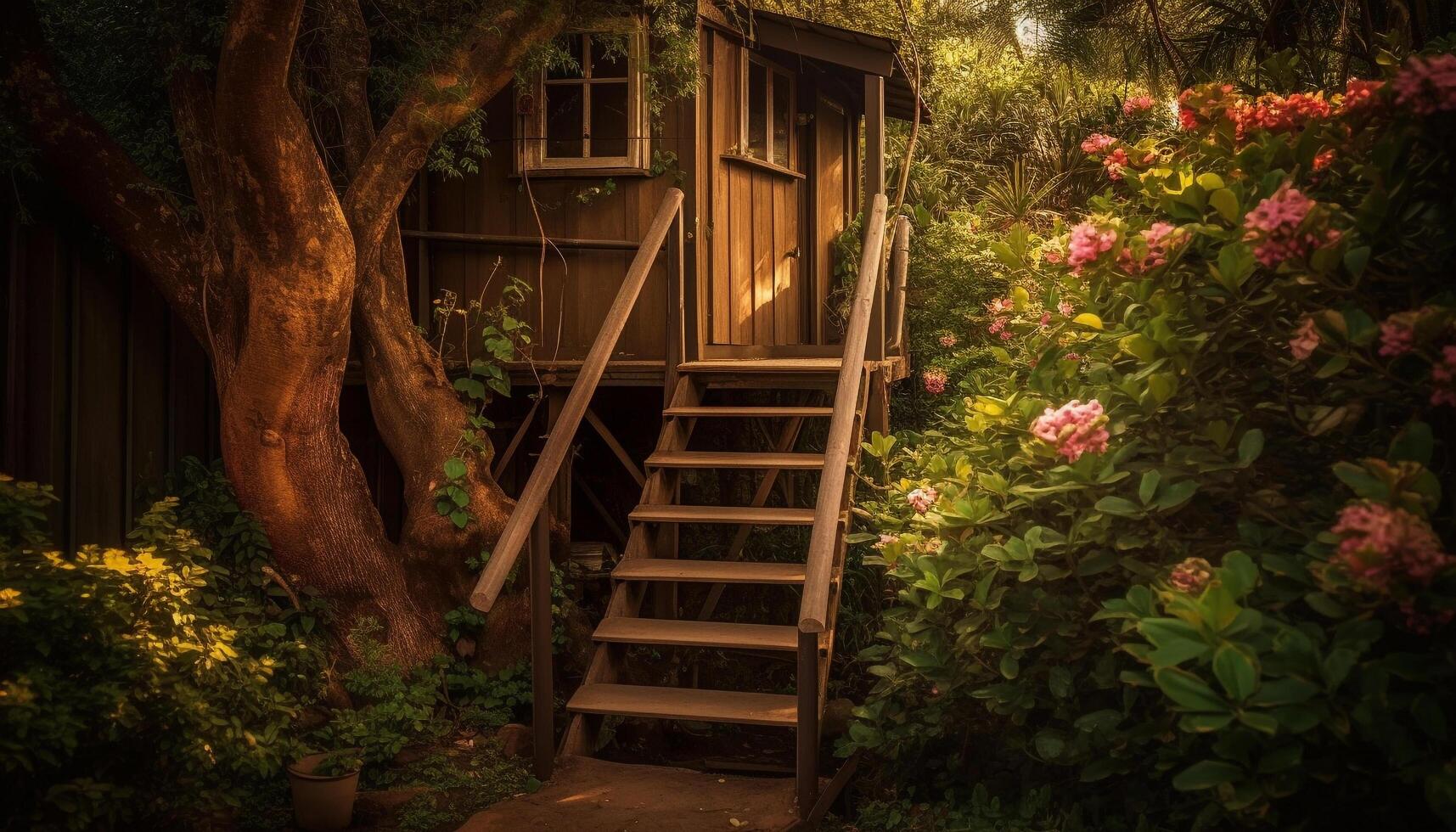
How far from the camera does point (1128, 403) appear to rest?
3385mm

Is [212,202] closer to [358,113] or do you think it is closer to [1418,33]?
[358,113]

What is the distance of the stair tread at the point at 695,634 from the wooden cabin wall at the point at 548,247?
8.71ft

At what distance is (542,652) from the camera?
492cm

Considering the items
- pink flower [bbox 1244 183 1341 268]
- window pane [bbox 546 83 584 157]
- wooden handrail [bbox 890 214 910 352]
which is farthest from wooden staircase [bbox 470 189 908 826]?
pink flower [bbox 1244 183 1341 268]

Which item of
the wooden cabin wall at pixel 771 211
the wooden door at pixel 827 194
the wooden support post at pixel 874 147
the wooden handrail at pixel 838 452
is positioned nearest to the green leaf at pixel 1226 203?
the wooden handrail at pixel 838 452

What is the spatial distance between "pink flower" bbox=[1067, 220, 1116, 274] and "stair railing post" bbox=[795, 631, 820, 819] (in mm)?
1719

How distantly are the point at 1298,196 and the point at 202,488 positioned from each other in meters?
5.19

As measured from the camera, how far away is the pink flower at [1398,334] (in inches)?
99.0

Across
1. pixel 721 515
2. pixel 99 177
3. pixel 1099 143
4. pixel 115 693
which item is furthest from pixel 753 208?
pixel 115 693

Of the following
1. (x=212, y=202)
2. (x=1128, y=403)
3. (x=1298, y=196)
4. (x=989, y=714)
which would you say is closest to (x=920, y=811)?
(x=989, y=714)

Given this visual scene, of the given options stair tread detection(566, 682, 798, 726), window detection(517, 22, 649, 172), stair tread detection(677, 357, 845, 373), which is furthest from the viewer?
window detection(517, 22, 649, 172)

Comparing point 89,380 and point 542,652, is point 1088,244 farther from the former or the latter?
point 89,380

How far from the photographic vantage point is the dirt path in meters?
4.13

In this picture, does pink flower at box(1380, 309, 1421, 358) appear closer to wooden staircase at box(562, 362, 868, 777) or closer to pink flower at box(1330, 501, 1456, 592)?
pink flower at box(1330, 501, 1456, 592)
